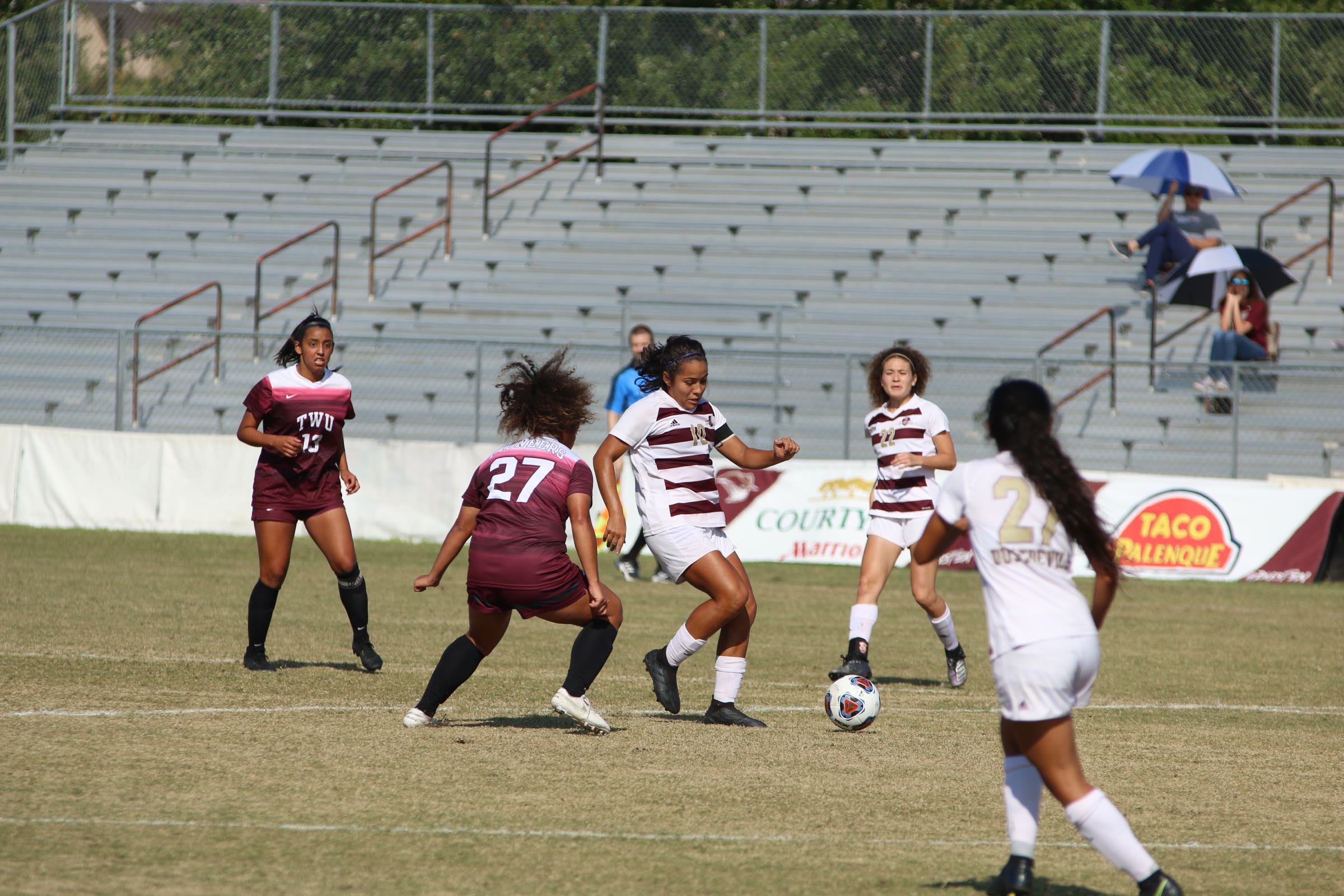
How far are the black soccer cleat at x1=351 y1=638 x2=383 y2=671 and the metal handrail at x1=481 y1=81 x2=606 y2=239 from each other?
16.9 metres

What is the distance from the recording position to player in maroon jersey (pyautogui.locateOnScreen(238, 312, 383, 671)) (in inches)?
364

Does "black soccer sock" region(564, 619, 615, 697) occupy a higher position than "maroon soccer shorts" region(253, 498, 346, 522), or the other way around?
"maroon soccer shorts" region(253, 498, 346, 522)

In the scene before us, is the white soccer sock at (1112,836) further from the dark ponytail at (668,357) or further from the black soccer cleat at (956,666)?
the black soccer cleat at (956,666)

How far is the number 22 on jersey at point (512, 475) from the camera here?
23.8 ft

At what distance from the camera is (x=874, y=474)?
17531 mm

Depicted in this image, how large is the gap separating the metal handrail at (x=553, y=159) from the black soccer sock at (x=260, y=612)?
1693cm

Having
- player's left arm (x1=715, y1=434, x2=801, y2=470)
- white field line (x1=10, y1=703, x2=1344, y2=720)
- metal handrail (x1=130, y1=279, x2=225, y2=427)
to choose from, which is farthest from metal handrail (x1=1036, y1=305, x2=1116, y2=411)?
metal handrail (x1=130, y1=279, x2=225, y2=427)

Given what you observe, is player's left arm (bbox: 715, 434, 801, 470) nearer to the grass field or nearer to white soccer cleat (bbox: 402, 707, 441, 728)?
the grass field

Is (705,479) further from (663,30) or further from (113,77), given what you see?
(113,77)

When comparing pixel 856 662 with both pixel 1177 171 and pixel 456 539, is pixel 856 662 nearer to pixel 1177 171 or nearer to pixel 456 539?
pixel 456 539

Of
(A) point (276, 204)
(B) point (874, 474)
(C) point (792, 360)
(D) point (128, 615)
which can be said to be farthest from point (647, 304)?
(D) point (128, 615)

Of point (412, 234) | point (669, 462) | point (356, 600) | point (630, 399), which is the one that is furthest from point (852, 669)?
point (412, 234)

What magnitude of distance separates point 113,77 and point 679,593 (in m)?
19.8

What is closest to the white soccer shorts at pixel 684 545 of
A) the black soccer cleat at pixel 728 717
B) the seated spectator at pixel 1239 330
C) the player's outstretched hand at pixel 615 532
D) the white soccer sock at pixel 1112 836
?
the player's outstretched hand at pixel 615 532
